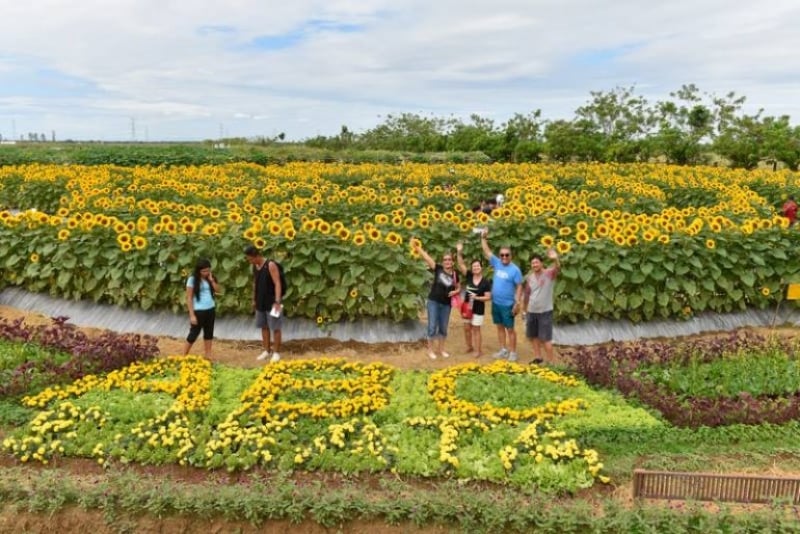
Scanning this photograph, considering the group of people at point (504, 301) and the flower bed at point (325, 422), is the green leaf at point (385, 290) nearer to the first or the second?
the group of people at point (504, 301)

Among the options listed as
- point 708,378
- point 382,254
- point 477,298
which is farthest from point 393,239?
point 708,378

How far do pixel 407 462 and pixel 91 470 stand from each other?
266 cm

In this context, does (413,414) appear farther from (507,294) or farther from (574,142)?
(574,142)

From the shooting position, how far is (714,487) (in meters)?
4.71

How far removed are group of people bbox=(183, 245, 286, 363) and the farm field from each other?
19.6 inches

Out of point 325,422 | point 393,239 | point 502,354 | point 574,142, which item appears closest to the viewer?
point 325,422

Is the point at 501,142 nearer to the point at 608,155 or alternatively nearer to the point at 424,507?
the point at 608,155

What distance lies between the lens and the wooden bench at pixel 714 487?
4.70 m

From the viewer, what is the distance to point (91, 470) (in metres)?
5.50

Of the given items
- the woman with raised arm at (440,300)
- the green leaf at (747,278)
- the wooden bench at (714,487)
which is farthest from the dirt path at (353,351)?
the wooden bench at (714,487)

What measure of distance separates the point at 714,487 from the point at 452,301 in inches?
170

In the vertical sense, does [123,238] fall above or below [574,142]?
below

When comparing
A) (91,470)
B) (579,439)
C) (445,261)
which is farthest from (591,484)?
(91,470)

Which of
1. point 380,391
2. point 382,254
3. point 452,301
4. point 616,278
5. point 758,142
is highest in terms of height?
point 758,142
